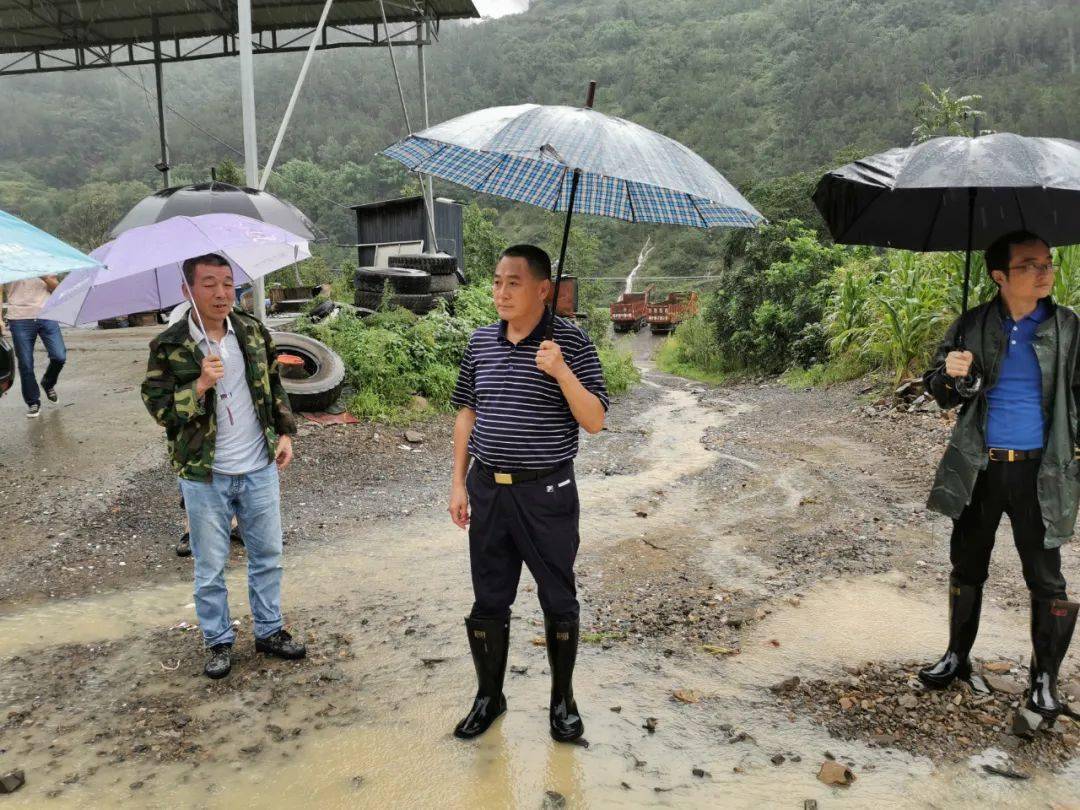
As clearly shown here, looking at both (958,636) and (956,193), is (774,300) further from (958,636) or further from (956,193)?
(958,636)

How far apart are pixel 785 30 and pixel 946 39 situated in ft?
79.0

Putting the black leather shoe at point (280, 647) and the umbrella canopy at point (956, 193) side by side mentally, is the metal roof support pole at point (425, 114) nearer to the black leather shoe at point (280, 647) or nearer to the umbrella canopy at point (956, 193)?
the black leather shoe at point (280, 647)

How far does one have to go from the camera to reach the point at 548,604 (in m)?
2.71

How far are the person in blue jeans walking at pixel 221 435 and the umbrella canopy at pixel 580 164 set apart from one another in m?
1.01

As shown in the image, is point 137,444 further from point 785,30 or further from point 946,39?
point 785,30

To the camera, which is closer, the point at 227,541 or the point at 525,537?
the point at 525,537

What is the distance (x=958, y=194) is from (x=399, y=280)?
926cm

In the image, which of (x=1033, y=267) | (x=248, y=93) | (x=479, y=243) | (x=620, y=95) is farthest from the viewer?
(x=620, y=95)

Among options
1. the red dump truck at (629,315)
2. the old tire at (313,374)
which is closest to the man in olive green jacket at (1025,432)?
the old tire at (313,374)

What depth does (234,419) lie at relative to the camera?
3.26m

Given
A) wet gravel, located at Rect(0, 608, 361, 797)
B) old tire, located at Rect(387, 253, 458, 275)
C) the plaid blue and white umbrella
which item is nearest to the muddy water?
wet gravel, located at Rect(0, 608, 361, 797)

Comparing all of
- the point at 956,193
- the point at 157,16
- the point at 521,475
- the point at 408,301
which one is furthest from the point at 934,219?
the point at 157,16

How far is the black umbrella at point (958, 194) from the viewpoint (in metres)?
2.55

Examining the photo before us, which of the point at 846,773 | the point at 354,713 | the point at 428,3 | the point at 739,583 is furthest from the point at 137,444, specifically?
the point at 428,3
